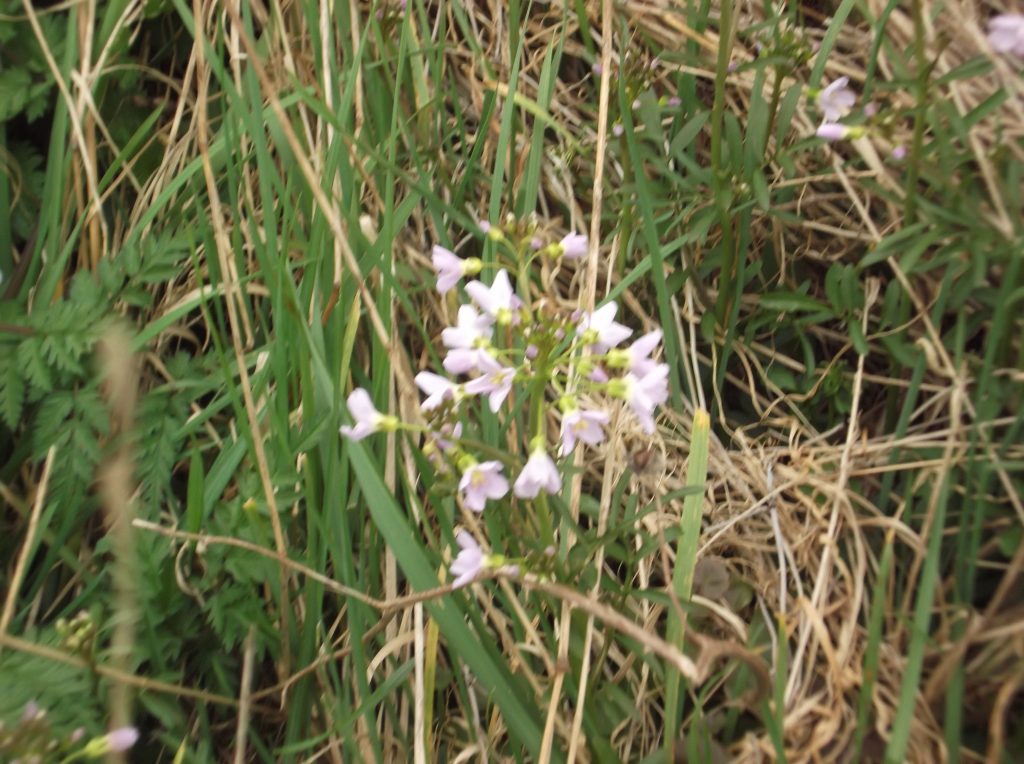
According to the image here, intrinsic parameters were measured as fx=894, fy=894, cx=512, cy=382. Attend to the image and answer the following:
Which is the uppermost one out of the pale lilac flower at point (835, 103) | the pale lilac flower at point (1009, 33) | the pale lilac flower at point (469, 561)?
the pale lilac flower at point (1009, 33)

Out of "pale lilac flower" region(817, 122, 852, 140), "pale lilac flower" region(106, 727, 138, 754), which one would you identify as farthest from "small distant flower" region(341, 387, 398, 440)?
"pale lilac flower" region(817, 122, 852, 140)

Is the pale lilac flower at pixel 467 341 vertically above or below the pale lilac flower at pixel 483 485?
above

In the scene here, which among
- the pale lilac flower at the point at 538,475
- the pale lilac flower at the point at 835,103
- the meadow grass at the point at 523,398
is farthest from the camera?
the pale lilac flower at the point at 835,103

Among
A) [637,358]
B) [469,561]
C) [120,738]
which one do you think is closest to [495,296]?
[637,358]

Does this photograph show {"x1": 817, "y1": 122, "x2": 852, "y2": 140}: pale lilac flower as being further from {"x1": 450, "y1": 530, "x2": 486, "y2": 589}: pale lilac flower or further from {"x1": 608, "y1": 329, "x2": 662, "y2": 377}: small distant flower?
{"x1": 450, "y1": 530, "x2": 486, "y2": 589}: pale lilac flower

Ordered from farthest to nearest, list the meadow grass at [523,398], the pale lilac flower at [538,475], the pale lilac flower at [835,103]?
the pale lilac flower at [835,103]
the meadow grass at [523,398]
the pale lilac flower at [538,475]

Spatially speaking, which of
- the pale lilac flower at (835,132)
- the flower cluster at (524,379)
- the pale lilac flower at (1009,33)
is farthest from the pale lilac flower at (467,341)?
the pale lilac flower at (1009,33)

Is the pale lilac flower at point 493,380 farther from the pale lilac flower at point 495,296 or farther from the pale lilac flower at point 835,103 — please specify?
the pale lilac flower at point 835,103

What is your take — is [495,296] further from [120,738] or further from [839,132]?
[120,738]
